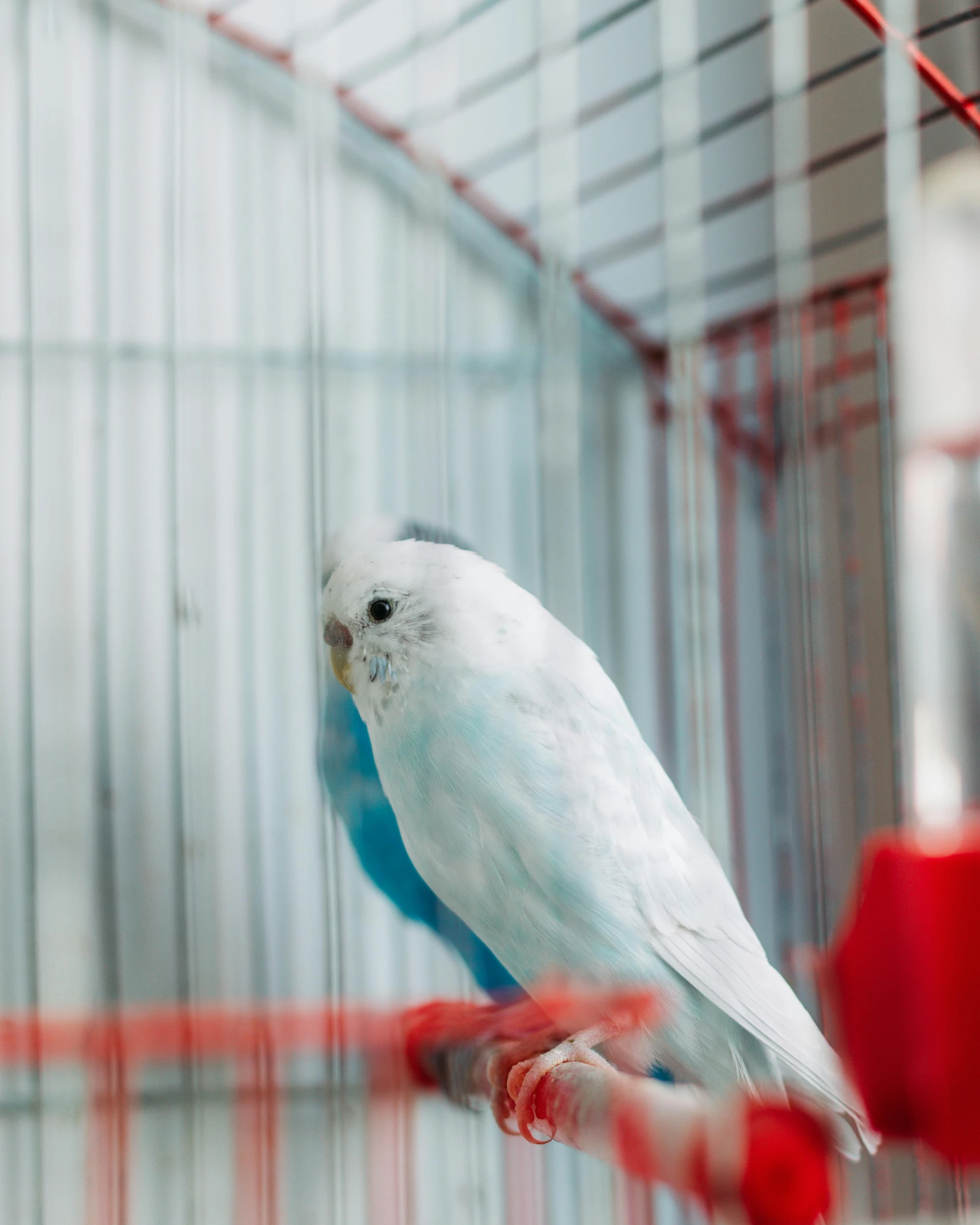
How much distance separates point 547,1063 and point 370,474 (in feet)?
1.32

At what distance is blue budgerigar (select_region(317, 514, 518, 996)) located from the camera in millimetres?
737

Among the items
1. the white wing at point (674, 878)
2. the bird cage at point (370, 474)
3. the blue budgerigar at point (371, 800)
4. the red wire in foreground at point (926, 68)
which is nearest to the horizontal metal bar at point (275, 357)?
the bird cage at point (370, 474)

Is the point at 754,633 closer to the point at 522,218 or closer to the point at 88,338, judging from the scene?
the point at 522,218

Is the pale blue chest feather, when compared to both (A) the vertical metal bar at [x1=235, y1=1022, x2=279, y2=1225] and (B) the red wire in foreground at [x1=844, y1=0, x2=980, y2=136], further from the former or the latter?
(B) the red wire in foreground at [x1=844, y1=0, x2=980, y2=136]

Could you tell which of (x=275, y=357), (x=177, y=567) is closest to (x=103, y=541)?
(x=177, y=567)

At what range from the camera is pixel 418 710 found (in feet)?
2.33

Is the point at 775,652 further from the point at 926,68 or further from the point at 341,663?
the point at 926,68

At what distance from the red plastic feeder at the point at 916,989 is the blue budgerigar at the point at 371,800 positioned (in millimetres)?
235

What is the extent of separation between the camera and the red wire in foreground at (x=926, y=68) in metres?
0.76

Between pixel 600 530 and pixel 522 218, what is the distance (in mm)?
232

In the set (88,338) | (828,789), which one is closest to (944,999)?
(828,789)

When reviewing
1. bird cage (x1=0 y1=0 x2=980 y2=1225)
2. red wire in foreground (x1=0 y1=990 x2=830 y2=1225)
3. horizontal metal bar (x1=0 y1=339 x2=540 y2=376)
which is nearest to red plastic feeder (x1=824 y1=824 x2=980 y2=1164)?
bird cage (x1=0 y1=0 x2=980 y2=1225)

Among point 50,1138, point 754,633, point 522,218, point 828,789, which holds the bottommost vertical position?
point 50,1138

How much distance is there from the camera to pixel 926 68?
78cm
